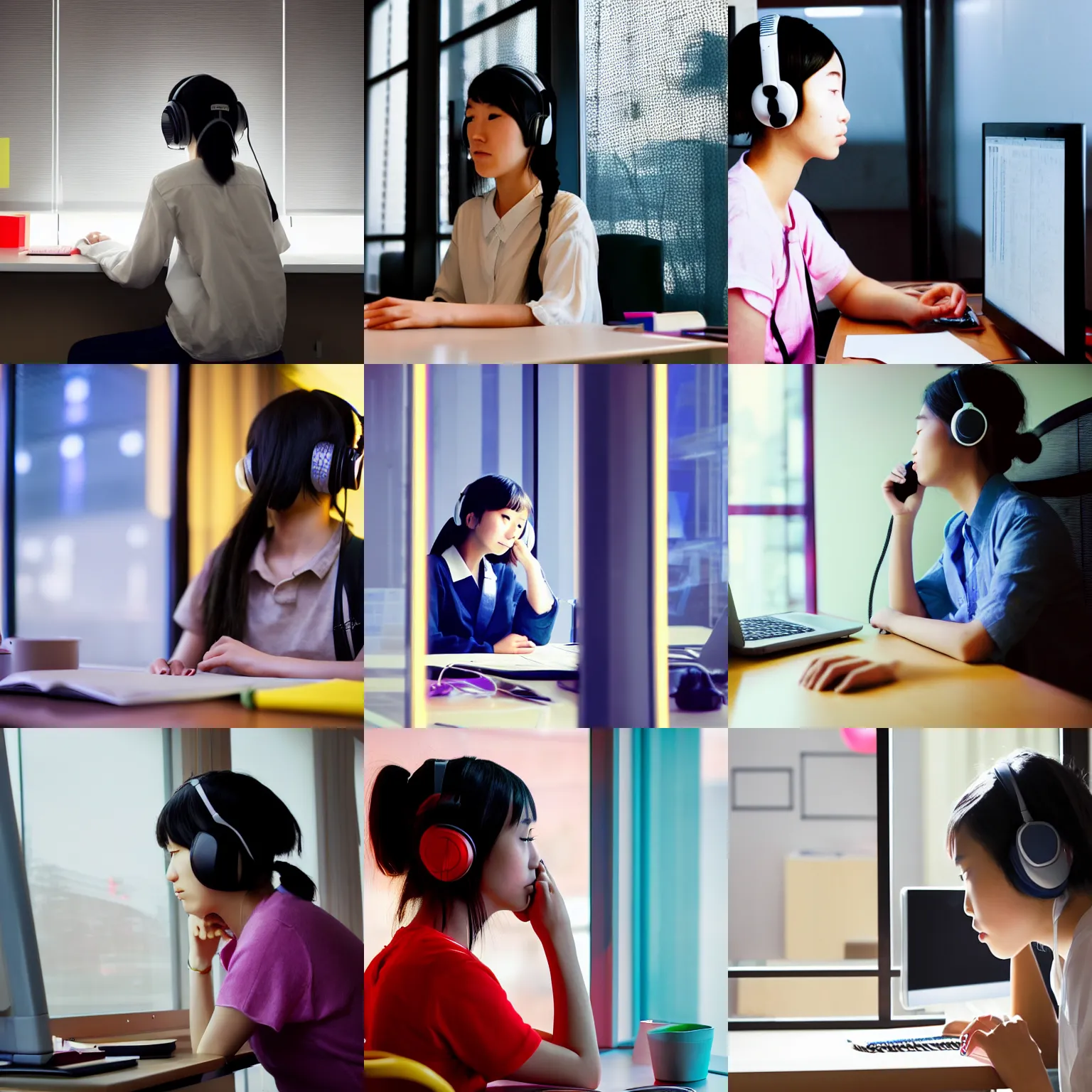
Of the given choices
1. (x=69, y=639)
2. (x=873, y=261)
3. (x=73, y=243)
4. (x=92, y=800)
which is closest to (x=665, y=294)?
(x=873, y=261)

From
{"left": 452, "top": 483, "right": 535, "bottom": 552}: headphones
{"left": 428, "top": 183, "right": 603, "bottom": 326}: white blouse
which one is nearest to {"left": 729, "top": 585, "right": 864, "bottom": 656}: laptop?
{"left": 452, "top": 483, "right": 535, "bottom": 552}: headphones

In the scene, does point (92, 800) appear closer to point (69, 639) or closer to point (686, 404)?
point (69, 639)

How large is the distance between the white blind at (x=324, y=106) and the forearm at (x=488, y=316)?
0.79ft

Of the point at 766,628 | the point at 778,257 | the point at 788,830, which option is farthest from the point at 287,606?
the point at 788,830

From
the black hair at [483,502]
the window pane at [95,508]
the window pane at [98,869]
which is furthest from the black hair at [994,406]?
the window pane at [98,869]

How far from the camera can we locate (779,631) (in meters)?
1.89

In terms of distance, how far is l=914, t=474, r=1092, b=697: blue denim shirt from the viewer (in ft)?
6.14

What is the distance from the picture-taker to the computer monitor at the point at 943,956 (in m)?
1.93

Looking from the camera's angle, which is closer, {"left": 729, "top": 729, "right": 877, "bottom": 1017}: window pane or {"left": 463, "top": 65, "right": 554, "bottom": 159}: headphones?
{"left": 463, "top": 65, "right": 554, "bottom": 159}: headphones

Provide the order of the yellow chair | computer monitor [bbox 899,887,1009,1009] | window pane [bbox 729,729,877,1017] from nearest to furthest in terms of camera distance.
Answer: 1. the yellow chair
2. computer monitor [bbox 899,887,1009,1009]
3. window pane [bbox 729,729,877,1017]

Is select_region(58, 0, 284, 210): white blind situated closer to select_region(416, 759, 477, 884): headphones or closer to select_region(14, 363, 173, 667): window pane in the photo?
select_region(14, 363, 173, 667): window pane

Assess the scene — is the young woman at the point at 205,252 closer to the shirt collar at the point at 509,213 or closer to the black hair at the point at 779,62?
the shirt collar at the point at 509,213

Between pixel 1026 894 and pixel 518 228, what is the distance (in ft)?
4.60

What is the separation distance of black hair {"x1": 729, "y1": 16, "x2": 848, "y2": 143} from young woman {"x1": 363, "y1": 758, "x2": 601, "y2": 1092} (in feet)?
3.78
